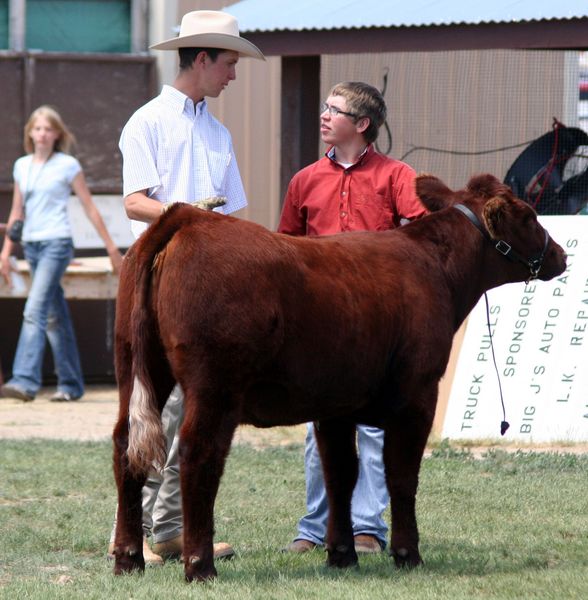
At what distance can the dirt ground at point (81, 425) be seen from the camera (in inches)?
359

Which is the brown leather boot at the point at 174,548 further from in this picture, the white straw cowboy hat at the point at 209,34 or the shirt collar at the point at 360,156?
the white straw cowboy hat at the point at 209,34

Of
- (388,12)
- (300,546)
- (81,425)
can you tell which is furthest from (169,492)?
(388,12)

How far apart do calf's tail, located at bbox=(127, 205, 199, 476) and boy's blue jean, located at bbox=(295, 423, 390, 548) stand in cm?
127

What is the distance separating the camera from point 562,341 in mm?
8812

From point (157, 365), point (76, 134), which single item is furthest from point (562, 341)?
point (76, 134)

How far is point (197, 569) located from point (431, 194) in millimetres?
1815

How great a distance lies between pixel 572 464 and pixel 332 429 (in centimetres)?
283

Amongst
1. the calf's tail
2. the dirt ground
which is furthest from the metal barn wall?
the calf's tail

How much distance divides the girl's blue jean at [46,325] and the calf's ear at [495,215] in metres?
6.13

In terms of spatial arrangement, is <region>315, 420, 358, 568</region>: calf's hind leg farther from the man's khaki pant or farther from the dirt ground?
the dirt ground

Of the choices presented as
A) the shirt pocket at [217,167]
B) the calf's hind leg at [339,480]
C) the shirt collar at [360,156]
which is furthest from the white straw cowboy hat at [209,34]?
the calf's hind leg at [339,480]

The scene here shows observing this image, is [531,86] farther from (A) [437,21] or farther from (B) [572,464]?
(B) [572,464]

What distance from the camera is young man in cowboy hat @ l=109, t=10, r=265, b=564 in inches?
221

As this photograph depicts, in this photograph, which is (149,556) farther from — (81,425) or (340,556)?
(81,425)
